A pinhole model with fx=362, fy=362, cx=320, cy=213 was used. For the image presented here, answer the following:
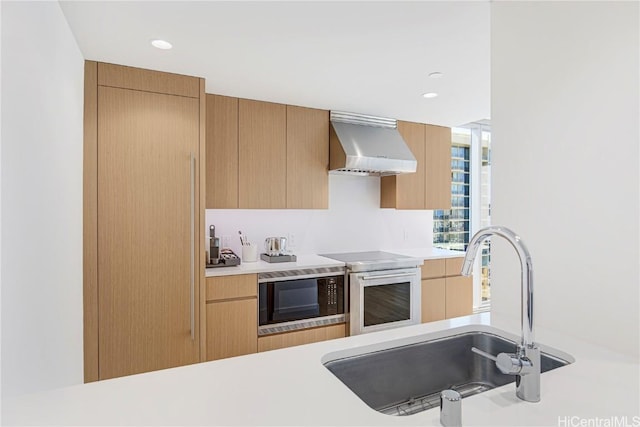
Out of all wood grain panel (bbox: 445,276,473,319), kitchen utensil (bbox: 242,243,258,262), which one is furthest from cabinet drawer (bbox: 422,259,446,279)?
kitchen utensil (bbox: 242,243,258,262)

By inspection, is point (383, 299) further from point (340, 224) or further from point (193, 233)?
point (193, 233)

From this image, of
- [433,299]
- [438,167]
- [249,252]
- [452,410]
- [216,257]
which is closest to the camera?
[452,410]

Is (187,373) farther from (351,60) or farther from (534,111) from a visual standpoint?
(351,60)

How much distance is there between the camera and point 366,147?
10.9 ft

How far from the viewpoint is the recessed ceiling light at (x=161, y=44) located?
6.60ft

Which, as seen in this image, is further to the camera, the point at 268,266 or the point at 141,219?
the point at 268,266

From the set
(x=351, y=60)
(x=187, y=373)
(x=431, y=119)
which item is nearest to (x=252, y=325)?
(x=187, y=373)

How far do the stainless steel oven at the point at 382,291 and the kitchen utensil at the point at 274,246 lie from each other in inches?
20.5

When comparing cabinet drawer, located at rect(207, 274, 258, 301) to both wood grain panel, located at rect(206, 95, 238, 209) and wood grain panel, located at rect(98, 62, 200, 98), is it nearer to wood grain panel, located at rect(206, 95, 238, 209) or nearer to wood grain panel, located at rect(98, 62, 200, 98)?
wood grain panel, located at rect(206, 95, 238, 209)

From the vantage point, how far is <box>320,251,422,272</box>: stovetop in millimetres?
3135

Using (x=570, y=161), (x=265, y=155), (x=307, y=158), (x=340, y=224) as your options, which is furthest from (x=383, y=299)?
(x=570, y=161)

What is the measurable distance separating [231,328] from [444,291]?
2169mm

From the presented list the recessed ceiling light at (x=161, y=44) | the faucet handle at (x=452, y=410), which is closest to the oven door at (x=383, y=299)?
the recessed ceiling light at (x=161, y=44)

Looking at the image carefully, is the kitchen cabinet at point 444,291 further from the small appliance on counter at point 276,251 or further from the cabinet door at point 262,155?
the cabinet door at point 262,155
